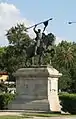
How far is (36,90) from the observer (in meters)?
31.9

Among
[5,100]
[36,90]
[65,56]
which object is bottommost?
[5,100]

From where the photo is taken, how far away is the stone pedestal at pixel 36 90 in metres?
31.5

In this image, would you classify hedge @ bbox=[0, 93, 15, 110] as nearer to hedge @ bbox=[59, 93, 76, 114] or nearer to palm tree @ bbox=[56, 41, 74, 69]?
hedge @ bbox=[59, 93, 76, 114]

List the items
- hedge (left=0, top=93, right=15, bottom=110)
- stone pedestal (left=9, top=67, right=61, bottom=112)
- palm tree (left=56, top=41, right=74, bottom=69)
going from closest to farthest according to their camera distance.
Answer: stone pedestal (left=9, top=67, right=61, bottom=112) → hedge (left=0, top=93, right=15, bottom=110) → palm tree (left=56, top=41, right=74, bottom=69)

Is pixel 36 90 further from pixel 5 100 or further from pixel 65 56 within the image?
pixel 65 56

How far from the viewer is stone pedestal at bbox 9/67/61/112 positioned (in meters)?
31.5

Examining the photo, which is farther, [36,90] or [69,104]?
[36,90]

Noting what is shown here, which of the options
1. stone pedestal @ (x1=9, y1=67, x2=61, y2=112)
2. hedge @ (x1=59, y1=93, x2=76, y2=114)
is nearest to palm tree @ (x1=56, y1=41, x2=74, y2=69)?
stone pedestal @ (x1=9, y1=67, x2=61, y2=112)

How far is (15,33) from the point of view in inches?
2987

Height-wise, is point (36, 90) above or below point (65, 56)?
below

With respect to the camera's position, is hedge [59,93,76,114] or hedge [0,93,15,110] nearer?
hedge [59,93,76,114]

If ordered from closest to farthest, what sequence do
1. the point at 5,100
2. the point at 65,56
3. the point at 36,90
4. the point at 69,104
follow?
the point at 69,104
the point at 36,90
the point at 5,100
the point at 65,56

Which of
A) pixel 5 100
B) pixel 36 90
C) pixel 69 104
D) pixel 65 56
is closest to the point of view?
pixel 69 104

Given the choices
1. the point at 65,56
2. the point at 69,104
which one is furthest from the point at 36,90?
the point at 65,56
